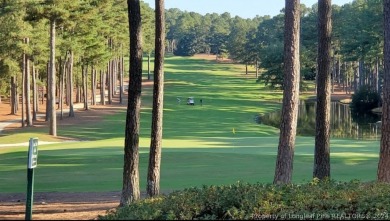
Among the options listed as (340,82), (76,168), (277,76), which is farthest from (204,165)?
(340,82)

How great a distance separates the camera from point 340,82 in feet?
433

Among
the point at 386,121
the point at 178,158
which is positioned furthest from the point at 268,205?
the point at 178,158

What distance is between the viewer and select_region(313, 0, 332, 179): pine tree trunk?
14547 mm

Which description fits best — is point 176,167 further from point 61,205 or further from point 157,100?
point 157,100

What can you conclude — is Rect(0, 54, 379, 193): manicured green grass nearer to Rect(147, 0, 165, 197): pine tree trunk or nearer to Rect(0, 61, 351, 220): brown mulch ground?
Rect(0, 61, 351, 220): brown mulch ground

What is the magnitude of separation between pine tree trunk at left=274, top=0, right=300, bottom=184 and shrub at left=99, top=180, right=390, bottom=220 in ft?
13.1

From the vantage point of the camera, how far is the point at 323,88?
14633 millimetres

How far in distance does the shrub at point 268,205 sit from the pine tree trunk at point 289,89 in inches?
157

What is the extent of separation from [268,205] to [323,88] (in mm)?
6966

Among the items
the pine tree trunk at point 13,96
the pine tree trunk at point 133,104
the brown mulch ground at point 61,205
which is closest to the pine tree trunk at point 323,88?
the pine tree trunk at point 133,104

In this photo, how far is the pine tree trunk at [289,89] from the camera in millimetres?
13578

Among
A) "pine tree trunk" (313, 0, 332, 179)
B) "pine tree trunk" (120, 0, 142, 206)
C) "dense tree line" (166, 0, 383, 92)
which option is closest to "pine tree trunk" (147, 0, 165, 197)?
"pine tree trunk" (120, 0, 142, 206)

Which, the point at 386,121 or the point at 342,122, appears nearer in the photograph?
the point at 386,121

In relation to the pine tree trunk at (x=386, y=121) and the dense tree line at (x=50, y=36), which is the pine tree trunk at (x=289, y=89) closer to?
the pine tree trunk at (x=386, y=121)
